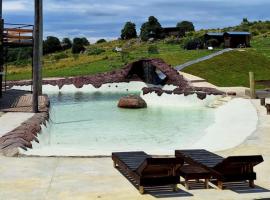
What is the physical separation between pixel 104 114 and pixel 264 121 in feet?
36.6

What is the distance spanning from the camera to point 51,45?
122438mm

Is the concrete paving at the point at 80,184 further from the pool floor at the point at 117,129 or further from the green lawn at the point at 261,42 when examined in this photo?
the green lawn at the point at 261,42

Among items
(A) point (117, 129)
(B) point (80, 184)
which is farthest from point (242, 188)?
(A) point (117, 129)

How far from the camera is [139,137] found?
800 inches

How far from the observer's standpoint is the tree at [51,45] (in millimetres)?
121312

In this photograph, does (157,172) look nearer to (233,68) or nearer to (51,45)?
(233,68)

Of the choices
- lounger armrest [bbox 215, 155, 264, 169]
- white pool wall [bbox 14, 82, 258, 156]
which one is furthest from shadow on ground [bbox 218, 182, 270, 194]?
white pool wall [bbox 14, 82, 258, 156]

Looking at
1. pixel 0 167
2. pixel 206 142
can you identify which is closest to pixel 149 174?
pixel 0 167

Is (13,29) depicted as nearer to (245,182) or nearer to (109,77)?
(245,182)

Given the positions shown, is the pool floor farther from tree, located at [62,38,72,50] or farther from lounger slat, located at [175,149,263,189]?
tree, located at [62,38,72,50]

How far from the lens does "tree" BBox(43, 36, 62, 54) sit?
121 meters

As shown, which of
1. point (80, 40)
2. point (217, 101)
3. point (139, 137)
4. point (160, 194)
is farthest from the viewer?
point (80, 40)

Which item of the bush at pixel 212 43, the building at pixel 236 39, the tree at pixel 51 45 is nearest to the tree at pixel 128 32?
the tree at pixel 51 45

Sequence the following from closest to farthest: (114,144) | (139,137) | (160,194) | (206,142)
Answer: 1. (160,194)
2. (206,142)
3. (114,144)
4. (139,137)
